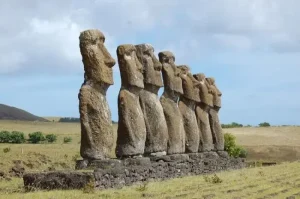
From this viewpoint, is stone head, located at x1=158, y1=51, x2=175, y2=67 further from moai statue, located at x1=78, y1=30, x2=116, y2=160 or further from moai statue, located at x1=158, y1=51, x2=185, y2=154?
moai statue, located at x1=78, y1=30, x2=116, y2=160

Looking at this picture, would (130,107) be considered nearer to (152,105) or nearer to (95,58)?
(152,105)

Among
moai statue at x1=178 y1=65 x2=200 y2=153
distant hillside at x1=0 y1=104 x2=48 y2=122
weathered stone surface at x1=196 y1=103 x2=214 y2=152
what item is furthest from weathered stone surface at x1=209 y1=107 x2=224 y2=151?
distant hillside at x1=0 y1=104 x2=48 y2=122

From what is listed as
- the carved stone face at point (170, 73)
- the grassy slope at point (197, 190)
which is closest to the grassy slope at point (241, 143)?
the carved stone face at point (170, 73)

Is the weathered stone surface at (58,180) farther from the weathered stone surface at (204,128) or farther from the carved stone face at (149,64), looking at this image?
the weathered stone surface at (204,128)

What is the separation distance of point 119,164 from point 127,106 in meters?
2.34

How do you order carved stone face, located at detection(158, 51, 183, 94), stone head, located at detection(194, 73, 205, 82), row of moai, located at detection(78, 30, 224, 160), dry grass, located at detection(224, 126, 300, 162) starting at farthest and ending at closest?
dry grass, located at detection(224, 126, 300, 162)
stone head, located at detection(194, 73, 205, 82)
carved stone face, located at detection(158, 51, 183, 94)
row of moai, located at detection(78, 30, 224, 160)

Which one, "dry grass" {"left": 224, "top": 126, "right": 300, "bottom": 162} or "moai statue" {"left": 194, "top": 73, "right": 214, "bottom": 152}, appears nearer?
"moai statue" {"left": 194, "top": 73, "right": 214, "bottom": 152}

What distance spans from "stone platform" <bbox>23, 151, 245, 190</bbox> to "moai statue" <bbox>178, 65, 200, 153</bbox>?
514 mm

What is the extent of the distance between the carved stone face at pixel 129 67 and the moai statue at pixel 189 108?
18.1 ft

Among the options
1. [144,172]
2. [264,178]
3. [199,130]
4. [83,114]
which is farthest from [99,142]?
[199,130]

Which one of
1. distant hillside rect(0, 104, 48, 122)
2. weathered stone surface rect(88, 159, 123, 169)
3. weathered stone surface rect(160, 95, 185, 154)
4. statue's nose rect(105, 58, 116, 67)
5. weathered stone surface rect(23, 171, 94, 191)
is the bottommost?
weathered stone surface rect(23, 171, 94, 191)

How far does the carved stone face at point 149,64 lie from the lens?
21.5 m

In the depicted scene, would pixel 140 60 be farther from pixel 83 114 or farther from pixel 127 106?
pixel 83 114

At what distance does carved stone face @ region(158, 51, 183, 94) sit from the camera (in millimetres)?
23688
